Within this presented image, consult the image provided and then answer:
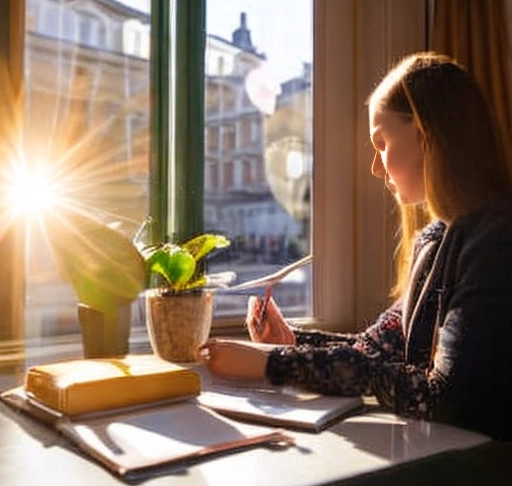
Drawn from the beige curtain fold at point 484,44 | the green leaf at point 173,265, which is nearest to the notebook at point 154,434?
the green leaf at point 173,265

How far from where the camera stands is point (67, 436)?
32.7 inches

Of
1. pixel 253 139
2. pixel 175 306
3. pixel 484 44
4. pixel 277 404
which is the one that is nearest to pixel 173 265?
pixel 175 306

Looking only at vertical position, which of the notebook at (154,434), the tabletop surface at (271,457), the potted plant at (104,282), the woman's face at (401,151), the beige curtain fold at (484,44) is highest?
the beige curtain fold at (484,44)

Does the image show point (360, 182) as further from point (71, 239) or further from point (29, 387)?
point (29, 387)

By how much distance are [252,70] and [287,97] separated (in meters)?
0.13

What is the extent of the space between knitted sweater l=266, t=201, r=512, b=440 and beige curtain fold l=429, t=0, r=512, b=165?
2.95 ft

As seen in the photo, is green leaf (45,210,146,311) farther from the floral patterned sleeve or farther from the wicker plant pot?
the floral patterned sleeve

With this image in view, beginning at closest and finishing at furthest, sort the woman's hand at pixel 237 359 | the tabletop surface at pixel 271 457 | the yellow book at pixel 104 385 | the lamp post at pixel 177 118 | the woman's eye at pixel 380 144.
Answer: the tabletop surface at pixel 271 457 < the yellow book at pixel 104 385 < the woman's hand at pixel 237 359 < the woman's eye at pixel 380 144 < the lamp post at pixel 177 118

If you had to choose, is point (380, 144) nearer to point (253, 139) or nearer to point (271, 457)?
point (271, 457)

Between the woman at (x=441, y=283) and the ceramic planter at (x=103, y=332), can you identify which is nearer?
the woman at (x=441, y=283)

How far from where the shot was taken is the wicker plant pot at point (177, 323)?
1.32m

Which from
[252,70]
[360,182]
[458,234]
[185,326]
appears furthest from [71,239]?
[360,182]

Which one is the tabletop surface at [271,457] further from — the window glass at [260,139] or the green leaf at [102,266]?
the window glass at [260,139]

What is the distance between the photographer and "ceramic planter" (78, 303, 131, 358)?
1.25 metres
